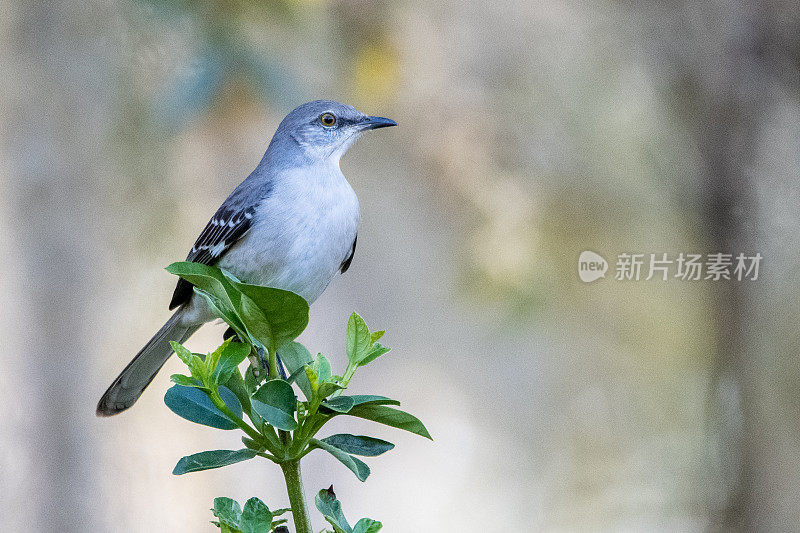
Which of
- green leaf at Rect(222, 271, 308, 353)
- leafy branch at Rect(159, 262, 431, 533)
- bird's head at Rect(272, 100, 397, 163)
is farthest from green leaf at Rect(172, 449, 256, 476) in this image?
bird's head at Rect(272, 100, 397, 163)

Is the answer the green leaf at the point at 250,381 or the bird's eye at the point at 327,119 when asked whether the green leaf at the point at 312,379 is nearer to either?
the green leaf at the point at 250,381

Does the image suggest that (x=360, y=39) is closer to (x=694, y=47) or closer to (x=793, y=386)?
(x=694, y=47)

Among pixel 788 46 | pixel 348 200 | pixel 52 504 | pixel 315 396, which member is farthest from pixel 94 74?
pixel 788 46

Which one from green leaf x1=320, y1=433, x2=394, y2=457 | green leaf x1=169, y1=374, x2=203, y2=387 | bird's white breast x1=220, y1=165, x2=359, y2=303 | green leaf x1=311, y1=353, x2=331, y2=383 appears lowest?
green leaf x1=320, y1=433, x2=394, y2=457

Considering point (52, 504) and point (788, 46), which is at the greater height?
point (788, 46)

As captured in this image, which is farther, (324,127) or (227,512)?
(324,127)

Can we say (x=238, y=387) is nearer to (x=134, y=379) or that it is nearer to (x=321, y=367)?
(x=321, y=367)

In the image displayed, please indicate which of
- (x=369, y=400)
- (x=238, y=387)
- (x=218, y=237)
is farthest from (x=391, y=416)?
(x=218, y=237)

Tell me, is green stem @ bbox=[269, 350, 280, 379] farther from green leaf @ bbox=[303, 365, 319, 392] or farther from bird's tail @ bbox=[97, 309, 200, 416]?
bird's tail @ bbox=[97, 309, 200, 416]

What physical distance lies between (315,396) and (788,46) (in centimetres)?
240

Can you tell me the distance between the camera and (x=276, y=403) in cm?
58

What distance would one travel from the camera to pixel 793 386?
8.00 ft

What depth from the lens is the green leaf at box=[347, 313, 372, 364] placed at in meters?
0.68

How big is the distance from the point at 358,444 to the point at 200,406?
0.47ft
